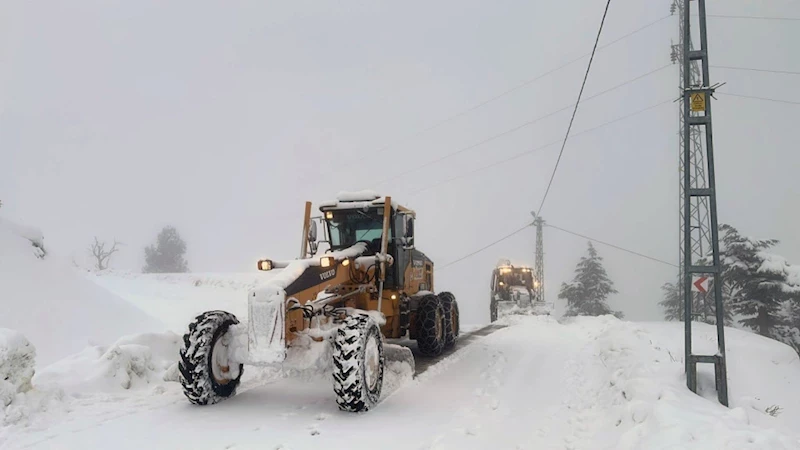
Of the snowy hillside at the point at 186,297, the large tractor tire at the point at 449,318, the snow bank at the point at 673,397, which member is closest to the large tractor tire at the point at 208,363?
the snow bank at the point at 673,397

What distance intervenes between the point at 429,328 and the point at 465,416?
14.0ft

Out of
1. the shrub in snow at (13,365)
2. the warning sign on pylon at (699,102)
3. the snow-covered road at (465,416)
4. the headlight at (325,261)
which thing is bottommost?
the snow-covered road at (465,416)

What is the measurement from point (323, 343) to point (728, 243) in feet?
93.5

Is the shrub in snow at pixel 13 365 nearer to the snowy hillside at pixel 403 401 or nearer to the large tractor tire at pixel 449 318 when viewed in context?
the snowy hillside at pixel 403 401

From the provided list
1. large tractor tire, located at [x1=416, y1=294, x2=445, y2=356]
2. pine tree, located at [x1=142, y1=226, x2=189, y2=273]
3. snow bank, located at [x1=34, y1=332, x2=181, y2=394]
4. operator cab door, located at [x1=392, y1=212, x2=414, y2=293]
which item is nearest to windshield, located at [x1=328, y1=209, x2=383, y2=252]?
operator cab door, located at [x1=392, y1=212, x2=414, y2=293]

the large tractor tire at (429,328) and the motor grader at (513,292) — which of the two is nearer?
the large tractor tire at (429,328)

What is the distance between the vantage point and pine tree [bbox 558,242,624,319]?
4762 centimetres

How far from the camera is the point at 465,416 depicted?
6.29 m

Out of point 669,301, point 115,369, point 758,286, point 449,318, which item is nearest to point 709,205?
point 449,318

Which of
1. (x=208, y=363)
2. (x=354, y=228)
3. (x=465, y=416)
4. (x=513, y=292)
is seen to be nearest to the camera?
(x=465, y=416)

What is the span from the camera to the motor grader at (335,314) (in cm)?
621

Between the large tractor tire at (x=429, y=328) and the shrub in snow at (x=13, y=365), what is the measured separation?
6.76m

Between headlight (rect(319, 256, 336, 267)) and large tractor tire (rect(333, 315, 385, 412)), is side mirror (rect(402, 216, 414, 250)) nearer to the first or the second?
headlight (rect(319, 256, 336, 267))

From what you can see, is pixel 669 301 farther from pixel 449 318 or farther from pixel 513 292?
pixel 449 318
